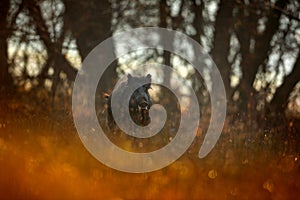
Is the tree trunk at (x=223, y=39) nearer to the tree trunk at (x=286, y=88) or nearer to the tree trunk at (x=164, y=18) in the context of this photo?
the tree trunk at (x=164, y=18)

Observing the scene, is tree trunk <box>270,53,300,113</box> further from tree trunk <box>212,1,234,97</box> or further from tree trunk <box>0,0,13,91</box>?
tree trunk <box>0,0,13,91</box>

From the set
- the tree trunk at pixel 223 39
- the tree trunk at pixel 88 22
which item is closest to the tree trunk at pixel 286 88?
the tree trunk at pixel 223 39

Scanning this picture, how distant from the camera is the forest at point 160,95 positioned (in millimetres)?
8031

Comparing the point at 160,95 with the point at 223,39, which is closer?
the point at 223,39

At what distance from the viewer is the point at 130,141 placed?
10.8 metres

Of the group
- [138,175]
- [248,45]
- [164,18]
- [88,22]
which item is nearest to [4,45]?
[88,22]

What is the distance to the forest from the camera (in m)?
8.03

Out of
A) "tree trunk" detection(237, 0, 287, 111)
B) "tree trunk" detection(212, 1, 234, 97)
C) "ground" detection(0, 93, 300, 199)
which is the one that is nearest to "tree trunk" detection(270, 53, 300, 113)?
"tree trunk" detection(237, 0, 287, 111)

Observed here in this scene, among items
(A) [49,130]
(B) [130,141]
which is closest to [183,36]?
(B) [130,141]

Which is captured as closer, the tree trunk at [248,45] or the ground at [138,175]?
the ground at [138,175]

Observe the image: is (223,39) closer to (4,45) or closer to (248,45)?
(248,45)

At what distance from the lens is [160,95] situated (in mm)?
17844

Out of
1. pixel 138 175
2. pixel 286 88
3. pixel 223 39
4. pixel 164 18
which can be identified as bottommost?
pixel 138 175

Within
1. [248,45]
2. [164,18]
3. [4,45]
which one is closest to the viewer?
[4,45]
